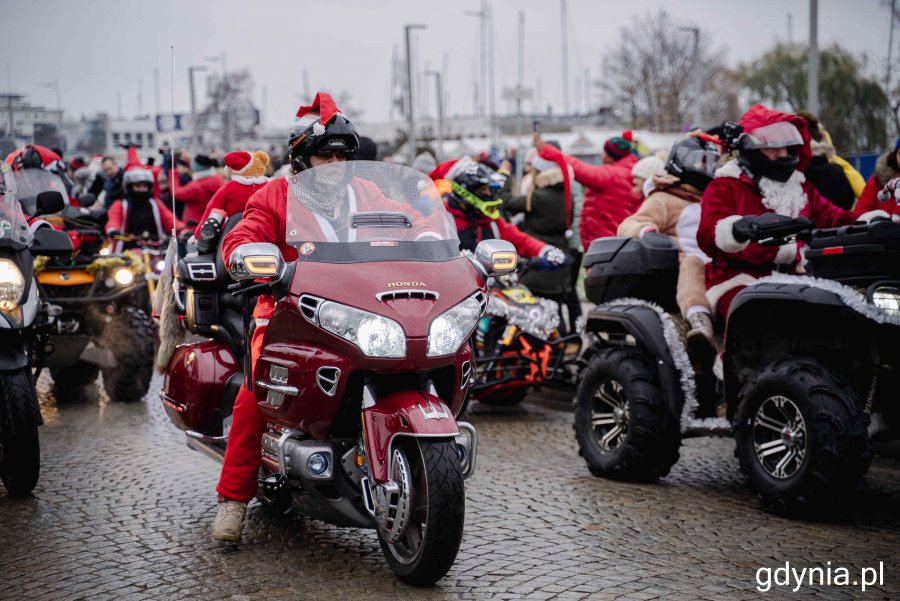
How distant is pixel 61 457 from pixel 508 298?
12.0ft

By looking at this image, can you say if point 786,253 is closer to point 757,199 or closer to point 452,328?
point 757,199

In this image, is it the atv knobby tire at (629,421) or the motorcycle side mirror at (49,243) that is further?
the motorcycle side mirror at (49,243)

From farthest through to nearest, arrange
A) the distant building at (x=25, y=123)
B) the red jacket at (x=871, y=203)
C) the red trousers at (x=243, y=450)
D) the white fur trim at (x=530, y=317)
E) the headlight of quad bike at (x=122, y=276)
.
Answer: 1. the headlight of quad bike at (x=122, y=276)
2. the white fur trim at (x=530, y=317)
3. the red jacket at (x=871, y=203)
4. the distant building at (x=25, y=123)
5. the red trousers at (x=243, y=450)

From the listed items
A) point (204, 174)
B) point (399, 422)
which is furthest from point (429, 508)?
point (204, 174)

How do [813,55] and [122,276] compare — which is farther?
[813,55]

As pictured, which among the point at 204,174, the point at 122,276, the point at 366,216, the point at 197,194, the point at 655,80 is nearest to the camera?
the point at 366,216

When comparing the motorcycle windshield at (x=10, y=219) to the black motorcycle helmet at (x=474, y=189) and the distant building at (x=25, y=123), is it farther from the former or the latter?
the black motorcycle helmet at (x=474, y=189)

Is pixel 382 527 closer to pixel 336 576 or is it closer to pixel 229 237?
pixel 336 576

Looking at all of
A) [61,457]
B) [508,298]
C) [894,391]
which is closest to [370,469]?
[894,391]

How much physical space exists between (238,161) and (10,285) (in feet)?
7.37

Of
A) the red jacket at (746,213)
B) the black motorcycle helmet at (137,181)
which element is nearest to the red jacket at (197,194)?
the black motorcycle helmet at (137,181)

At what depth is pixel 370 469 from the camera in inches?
185

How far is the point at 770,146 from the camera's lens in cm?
653

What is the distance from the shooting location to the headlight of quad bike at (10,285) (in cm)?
645
